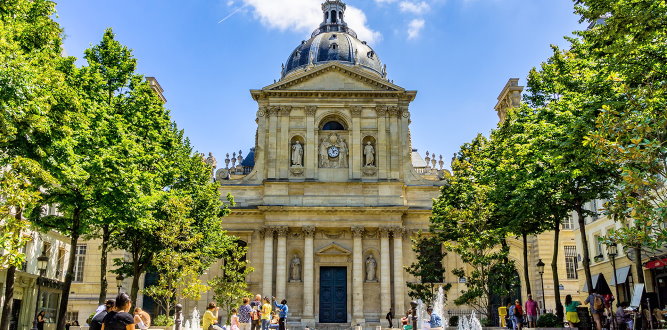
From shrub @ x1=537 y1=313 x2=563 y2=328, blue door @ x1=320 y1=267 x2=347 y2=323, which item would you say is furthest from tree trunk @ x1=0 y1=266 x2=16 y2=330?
blue door @ x1=320 y1=267 x2=347 y2=323

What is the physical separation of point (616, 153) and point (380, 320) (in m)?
→ 31.6

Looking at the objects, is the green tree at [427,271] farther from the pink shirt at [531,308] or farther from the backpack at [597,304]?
the backpack at [597,304]

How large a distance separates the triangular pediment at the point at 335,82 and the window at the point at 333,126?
→ 2.81 metres

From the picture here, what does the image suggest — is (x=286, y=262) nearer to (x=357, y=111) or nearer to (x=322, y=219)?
(x=322, y=219)

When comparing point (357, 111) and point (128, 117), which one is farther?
point (357, 111)

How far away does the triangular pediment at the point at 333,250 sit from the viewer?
1756 inches

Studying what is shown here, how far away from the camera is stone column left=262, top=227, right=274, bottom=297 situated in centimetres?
4347

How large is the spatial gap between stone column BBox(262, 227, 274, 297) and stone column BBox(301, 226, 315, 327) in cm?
251

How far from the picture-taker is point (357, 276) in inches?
1730

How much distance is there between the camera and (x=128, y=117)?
25609 mm

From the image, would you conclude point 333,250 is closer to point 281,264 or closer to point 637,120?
point 281,264

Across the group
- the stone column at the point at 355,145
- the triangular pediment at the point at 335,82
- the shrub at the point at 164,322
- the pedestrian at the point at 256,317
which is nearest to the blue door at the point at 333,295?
the stone column at the point at 355,145

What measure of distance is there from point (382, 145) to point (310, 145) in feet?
18.9

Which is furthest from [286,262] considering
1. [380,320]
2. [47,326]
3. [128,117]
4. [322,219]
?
[128,117]
